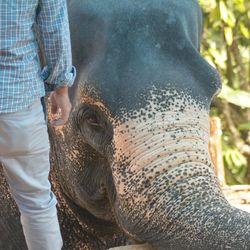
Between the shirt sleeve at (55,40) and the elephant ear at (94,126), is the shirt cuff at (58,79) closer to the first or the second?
the shirt sleeve at (55,40)

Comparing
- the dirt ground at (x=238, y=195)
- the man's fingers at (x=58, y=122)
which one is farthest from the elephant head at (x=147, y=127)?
the dirt ground at (x=238, y=195)

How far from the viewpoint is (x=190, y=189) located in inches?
92.9

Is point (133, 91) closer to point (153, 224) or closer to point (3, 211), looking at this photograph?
point (153, 224)

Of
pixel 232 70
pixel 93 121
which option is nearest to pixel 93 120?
pixel 93 121

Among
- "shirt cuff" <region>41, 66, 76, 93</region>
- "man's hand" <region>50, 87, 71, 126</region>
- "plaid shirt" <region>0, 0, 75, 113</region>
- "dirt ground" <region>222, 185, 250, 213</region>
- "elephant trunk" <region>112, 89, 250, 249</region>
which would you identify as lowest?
"dirt ground" <region>222, 185, 250, 213</region>

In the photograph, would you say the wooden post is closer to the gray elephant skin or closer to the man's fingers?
the gray elephant skin

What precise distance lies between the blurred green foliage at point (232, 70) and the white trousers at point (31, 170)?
146 inches

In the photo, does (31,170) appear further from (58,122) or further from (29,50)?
(29,50)

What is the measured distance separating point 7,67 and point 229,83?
477cm

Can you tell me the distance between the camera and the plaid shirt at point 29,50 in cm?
225

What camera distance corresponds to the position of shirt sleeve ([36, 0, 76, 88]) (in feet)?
7.61

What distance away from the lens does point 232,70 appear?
22.5ft

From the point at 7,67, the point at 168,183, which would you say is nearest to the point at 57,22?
the point at 7,67

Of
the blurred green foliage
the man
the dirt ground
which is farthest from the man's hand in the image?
the blurred green foliage
